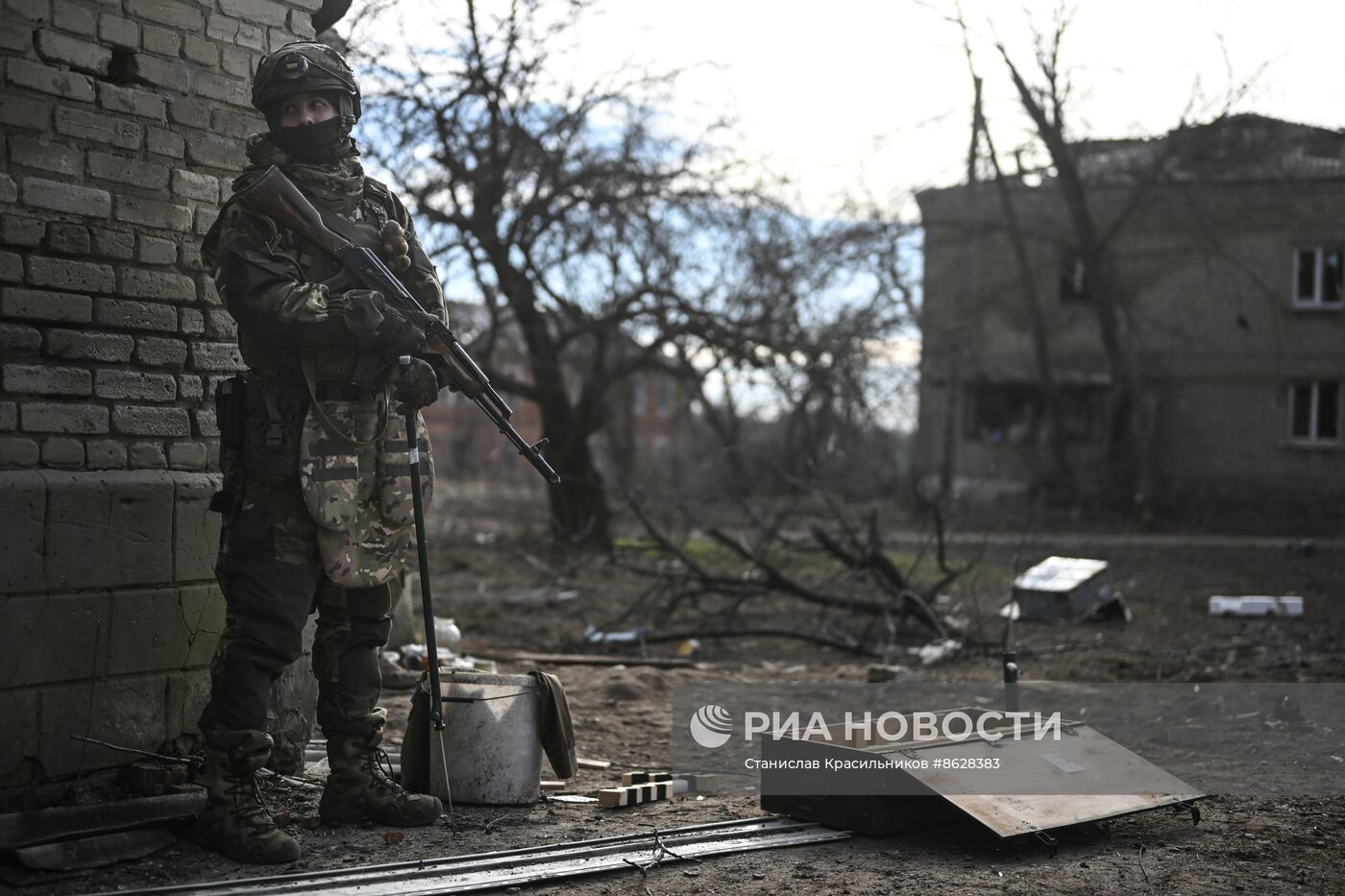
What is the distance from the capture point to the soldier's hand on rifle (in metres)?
4.13

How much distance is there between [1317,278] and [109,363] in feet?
73.8

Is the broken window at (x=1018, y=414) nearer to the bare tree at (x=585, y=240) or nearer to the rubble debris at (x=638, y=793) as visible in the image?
the bare tree at (x=585, y=240)

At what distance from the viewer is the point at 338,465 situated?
3.87 meters

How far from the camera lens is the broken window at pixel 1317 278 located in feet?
72.5

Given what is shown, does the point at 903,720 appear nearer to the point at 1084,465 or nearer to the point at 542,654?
the point at 542,654

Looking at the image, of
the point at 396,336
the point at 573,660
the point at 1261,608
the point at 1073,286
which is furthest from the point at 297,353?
the point at 1073,286

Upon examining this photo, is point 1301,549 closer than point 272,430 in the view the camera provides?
No

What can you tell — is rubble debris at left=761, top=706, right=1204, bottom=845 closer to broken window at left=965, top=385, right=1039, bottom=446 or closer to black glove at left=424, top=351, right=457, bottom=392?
black glove at left=424, top=351, right=457, bottom=392

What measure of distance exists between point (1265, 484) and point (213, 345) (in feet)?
70.0

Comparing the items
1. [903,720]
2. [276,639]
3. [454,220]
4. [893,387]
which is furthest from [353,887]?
[893,387]

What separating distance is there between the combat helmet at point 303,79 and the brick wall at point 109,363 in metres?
0.75

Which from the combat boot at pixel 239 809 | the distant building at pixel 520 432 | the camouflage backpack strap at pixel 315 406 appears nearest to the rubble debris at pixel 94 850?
the combat boot at pixel 239 809

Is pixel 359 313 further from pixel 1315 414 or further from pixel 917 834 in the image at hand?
pixel 1315 414

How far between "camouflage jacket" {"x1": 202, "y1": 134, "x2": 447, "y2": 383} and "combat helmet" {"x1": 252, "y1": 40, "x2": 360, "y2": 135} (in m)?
0.12
